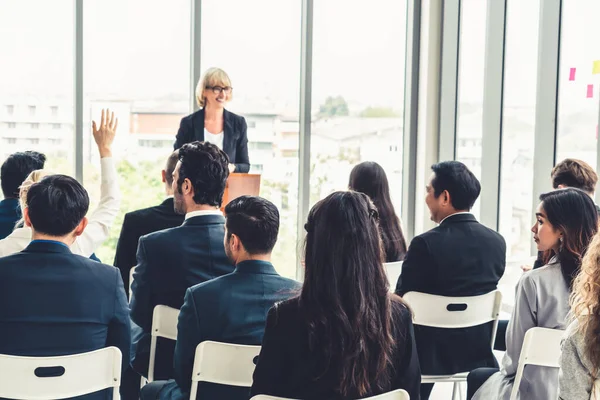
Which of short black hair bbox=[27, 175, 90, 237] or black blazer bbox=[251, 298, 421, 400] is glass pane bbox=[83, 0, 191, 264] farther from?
black blazer bbox=[251, 298, 421, 400]

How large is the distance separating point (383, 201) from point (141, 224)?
1.33 m

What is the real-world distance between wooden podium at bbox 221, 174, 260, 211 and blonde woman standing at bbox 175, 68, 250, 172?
2.37 feet

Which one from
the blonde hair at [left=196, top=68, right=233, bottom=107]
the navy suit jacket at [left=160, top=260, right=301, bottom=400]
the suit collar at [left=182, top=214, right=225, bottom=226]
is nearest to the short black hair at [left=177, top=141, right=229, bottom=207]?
the suit collar at [left=182, top=214, right=225, bottom=226]

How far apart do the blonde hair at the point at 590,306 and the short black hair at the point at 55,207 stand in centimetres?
155

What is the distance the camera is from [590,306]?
188cm

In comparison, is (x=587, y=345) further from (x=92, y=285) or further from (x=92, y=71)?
(x=92, y=71)

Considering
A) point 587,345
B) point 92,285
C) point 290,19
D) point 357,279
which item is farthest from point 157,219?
point 290,19

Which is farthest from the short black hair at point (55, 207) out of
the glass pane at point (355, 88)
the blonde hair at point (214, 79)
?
the glass pane at point (355, 88)

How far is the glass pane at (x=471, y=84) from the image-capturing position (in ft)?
18.1

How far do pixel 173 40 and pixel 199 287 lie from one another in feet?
12.9

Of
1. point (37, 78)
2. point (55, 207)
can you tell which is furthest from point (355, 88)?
Answer: point (55, 207)

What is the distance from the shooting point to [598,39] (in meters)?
4.09

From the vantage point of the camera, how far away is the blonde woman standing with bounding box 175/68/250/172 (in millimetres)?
5047

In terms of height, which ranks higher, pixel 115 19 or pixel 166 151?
pixel 115 19
